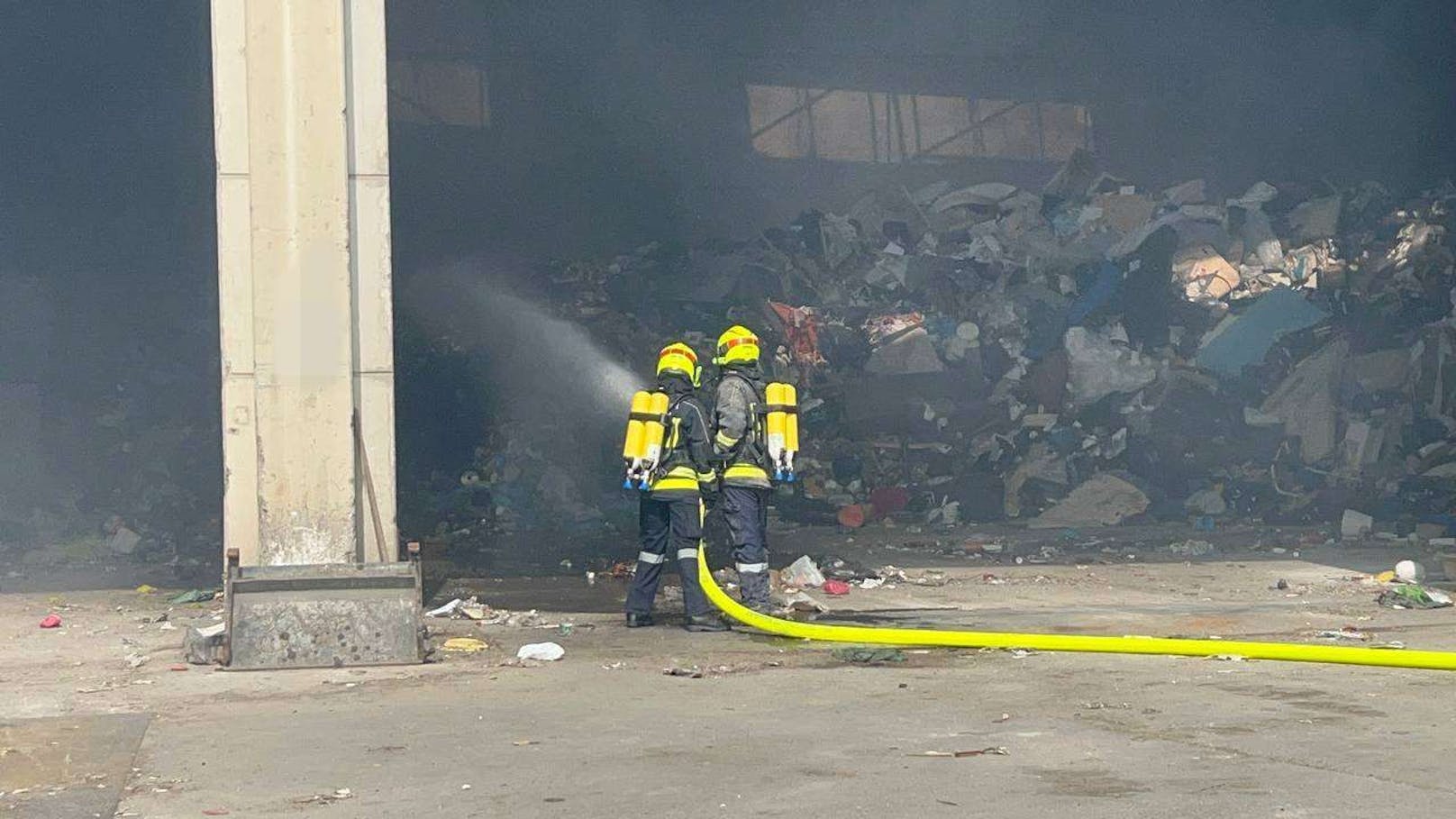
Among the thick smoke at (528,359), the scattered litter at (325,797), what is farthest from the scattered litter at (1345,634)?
the thick smoke at (528,359)

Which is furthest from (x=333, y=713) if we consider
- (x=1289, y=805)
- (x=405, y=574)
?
(x=1289, y=805)

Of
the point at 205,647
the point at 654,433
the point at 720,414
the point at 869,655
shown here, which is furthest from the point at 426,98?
the point at 869,655

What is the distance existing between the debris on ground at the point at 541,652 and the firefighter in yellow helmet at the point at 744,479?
148 centimetres

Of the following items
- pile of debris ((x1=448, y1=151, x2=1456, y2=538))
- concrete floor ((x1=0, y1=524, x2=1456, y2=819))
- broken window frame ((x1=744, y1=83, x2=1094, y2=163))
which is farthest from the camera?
broken window frame ((x1=744, y1=83, x2=1094, y2=163))

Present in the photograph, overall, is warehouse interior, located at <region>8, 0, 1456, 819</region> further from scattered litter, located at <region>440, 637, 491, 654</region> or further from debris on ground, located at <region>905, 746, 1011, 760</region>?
scattered litter, located at <region>440, 637, 491, 654</region>

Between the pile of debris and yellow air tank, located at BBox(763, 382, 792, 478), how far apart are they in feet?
18.1

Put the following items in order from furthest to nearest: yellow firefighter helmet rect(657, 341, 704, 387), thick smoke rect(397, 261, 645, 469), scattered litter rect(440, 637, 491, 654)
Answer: thick smoke rect(397, 261, 645, 469)
yellow firefighter helmet rect(657, 341, 704, 387)
scattered litter rect(440, 637, 491, 654)

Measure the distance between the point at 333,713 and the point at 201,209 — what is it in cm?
1456

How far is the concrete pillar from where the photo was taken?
9469mm

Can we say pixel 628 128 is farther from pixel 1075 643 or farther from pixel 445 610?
pixel 1075 643

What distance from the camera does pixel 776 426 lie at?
971cm

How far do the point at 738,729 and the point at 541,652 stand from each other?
2.10 meters

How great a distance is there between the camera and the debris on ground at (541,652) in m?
8.45

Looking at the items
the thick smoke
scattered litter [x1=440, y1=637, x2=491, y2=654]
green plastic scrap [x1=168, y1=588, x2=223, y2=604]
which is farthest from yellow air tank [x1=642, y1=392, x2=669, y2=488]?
the thick smoke
